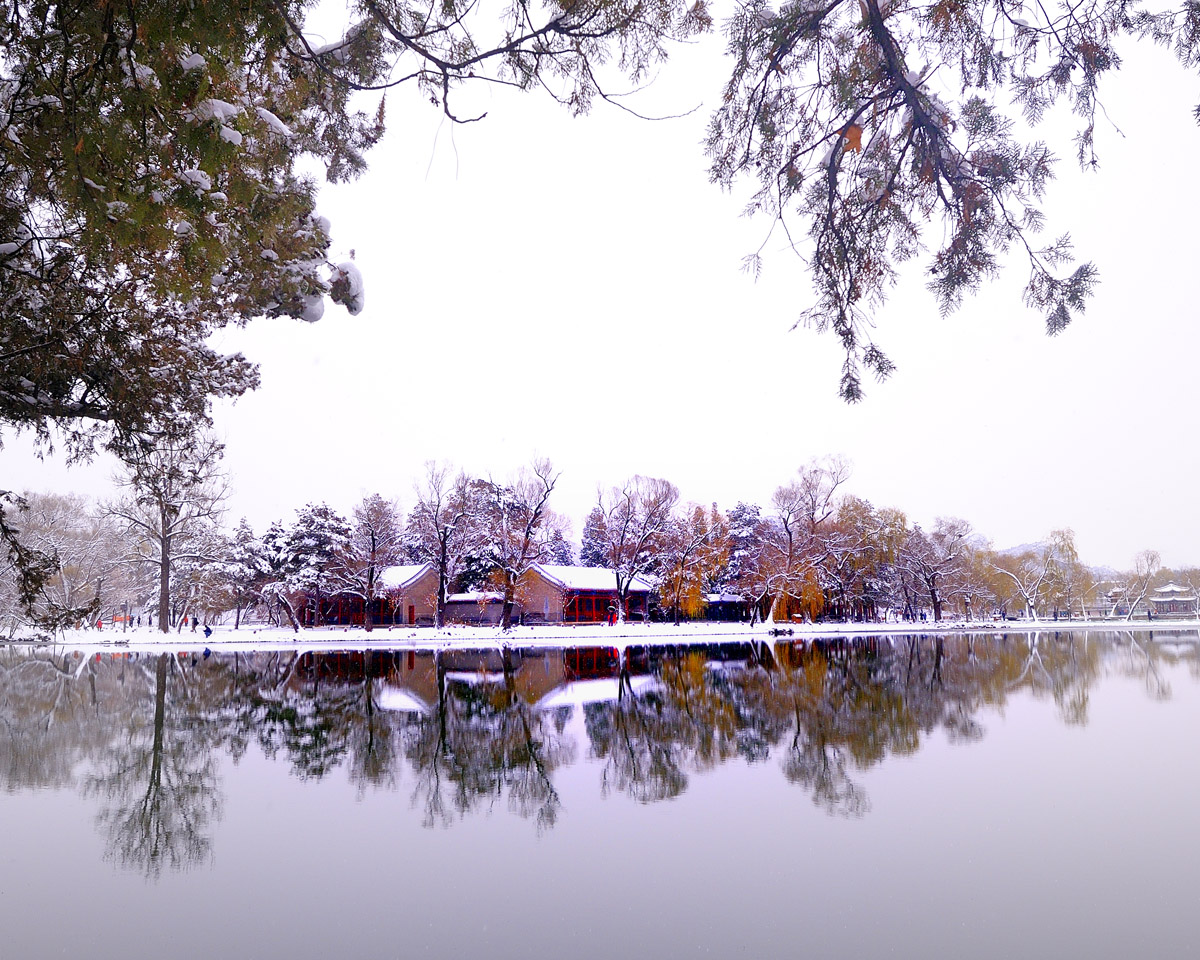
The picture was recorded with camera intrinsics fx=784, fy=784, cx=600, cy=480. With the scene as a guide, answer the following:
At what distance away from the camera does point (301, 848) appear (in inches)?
241

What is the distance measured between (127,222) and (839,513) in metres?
59.3

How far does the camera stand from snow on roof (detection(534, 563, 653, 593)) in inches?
2104

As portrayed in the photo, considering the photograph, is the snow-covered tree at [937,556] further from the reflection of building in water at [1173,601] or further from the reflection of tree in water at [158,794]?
the reflection of tree in water at [158,794]

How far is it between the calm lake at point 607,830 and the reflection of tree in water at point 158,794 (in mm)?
40

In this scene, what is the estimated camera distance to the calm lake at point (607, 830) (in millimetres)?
4539

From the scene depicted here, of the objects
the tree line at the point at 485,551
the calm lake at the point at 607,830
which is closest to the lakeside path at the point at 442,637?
the tree line at the point at 485,551

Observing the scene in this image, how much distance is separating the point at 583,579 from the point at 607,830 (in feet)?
162

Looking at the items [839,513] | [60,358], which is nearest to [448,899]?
[60,358]

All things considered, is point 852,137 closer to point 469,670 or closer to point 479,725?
point 479,725

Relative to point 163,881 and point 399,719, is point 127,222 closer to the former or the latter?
point 163,881

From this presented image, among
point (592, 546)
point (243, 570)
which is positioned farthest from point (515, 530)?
point (592, 546)

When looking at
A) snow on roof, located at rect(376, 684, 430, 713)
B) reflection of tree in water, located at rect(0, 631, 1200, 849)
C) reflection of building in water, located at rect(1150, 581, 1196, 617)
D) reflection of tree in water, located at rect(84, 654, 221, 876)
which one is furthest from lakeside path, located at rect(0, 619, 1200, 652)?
reflection of building in water, located at rect(1150, 581, 1196, 617)

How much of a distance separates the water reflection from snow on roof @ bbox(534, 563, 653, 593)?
97.2 ft

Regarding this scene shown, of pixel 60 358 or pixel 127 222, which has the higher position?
pixel 60 358
